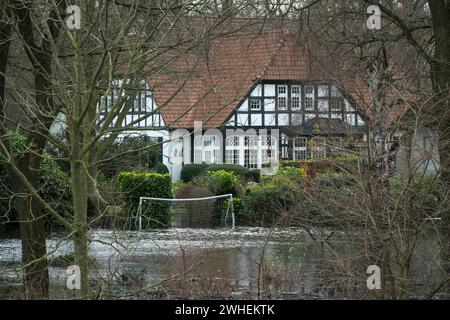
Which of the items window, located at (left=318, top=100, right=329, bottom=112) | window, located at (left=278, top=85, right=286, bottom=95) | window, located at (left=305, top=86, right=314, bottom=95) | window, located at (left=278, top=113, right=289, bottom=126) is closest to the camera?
window, located at (left=318, top=100, right=329, bottom=112)

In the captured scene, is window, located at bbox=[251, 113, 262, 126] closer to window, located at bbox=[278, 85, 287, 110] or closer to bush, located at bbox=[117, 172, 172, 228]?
window, located at bbox=[278, 85, 287, 110]

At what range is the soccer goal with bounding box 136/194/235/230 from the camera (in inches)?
1048

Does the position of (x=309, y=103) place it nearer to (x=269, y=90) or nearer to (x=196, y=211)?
(x=269, y=90)

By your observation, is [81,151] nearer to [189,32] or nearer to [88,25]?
[88,25]

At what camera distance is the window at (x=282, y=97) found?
40.6 meters

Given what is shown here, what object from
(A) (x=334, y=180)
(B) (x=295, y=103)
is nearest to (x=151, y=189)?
(B) (x=295, y=103)

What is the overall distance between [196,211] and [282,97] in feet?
49.0

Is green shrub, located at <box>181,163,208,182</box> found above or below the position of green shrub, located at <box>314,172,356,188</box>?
below

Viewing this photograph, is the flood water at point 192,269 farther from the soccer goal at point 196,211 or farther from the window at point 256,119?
the window at point 256,119

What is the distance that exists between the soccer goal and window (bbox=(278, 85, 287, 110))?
13.3 metres

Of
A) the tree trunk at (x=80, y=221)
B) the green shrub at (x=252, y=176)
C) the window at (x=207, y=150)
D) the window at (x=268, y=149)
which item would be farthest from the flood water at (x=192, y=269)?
the window at (x=268, y=149)

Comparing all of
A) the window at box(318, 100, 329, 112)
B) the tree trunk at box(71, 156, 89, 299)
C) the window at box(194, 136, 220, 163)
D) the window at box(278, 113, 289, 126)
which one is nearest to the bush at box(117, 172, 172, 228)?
the window at box(318, 100, 329, 112)

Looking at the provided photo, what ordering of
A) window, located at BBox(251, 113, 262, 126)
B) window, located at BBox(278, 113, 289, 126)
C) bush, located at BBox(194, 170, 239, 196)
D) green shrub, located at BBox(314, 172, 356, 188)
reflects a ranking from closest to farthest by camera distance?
green shrub, located at BBox(314, 172, 356, 188) < bush, located at BBox(194, 170, 239, 196) < window, located at BBox(251, 113, 262, 126) < window, located at BBox(278, 113, 289, 126)

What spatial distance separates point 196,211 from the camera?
27.3 metres
